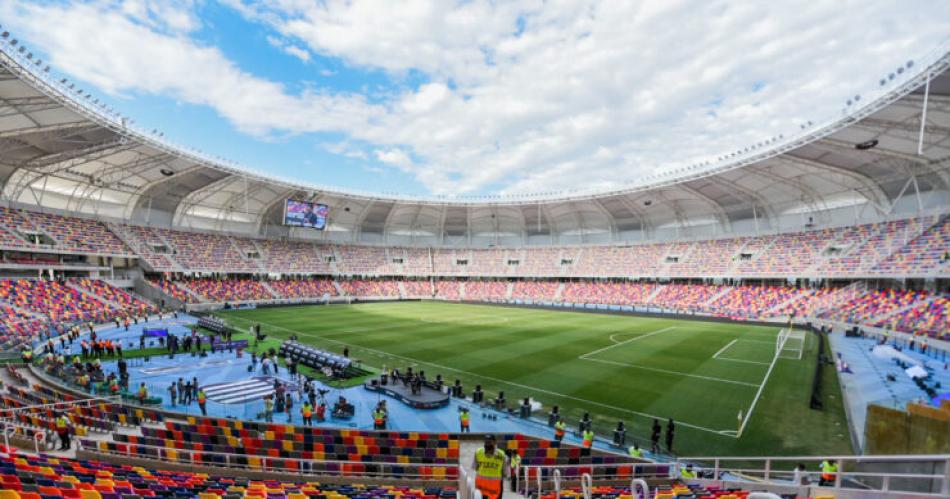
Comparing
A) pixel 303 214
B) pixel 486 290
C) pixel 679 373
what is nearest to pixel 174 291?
pixel 303 214

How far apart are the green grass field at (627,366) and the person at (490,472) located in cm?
1121

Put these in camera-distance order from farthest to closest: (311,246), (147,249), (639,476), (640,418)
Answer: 1. (311,246)
2. (147,249)
3. (640,418)
4. (639,476)

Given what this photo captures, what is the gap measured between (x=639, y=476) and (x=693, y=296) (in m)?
46.9

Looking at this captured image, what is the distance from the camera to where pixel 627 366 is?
24.6m

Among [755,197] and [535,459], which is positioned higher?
[755,197]

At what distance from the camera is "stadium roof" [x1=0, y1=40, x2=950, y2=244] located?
30109mm

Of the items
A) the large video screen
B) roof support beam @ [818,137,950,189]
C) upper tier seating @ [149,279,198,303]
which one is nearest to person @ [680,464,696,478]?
roof support beam @ [818,137,950,189]

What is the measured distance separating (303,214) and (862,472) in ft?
170

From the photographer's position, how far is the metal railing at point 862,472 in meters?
5.15

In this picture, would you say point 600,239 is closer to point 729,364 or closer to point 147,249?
point 729,364

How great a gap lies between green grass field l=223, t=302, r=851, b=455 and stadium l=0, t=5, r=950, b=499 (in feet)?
0.66

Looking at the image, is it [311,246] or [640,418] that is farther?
[311,246]

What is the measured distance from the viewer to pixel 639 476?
11.1m

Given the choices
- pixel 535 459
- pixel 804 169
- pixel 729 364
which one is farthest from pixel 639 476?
pixel 804 169
